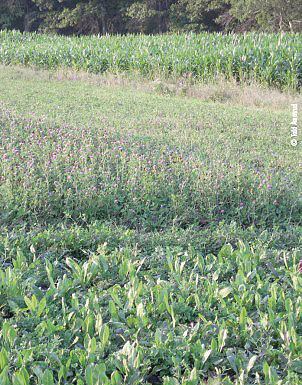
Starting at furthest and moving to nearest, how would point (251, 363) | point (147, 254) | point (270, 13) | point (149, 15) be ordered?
point (149, 15), point (270, 13), point (147, 254), point (251, 363)

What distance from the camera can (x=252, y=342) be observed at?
3.03 m

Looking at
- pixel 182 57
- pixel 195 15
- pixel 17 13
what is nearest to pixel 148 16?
pixel 195 15

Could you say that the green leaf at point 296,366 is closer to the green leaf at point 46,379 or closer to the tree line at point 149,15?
the green leaf at point 46,379

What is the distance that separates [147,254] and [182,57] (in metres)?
11.6

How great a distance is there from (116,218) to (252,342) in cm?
245

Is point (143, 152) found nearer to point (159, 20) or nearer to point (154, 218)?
point (154, 218)

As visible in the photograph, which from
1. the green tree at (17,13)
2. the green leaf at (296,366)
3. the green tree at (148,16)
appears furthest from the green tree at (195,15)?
the green leaf at (296,366)

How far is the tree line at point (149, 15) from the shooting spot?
91.9 feet

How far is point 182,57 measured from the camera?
15031 mm

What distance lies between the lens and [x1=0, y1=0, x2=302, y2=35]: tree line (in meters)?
28.0

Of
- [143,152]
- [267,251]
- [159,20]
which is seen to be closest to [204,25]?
[159,20]

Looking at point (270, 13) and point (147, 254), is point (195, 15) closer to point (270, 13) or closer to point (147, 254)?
point (270, 13)

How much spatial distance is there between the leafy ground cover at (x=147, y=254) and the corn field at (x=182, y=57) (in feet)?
20.0

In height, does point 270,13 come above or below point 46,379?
above
